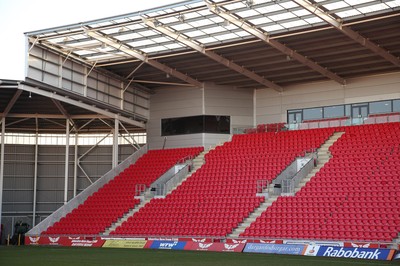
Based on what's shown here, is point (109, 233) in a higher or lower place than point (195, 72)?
lower

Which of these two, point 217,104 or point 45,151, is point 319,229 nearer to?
point 217,104

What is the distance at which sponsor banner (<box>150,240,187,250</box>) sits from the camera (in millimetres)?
32562

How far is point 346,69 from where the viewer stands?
40.7m

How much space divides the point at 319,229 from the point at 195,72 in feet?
54.9

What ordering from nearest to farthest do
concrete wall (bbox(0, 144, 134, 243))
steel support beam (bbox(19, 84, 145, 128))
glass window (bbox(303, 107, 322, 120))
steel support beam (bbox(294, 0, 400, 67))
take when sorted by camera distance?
steel support beam (bbox(294, 0, 400, 67))
steel support beam (bbox(19, 84, 145, 128))
glass window (bbox(303, 107, 322, 120))
concrete wall (bbox(0, 144, 134, 243))

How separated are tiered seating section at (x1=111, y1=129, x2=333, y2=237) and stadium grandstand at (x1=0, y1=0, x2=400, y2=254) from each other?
0.37ft

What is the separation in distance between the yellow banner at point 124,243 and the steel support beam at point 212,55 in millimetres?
11331

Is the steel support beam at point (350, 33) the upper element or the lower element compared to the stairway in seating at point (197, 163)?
upper

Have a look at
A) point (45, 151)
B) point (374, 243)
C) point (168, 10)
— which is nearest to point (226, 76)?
point (168, 10)

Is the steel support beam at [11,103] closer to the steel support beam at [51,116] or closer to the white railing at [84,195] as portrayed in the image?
the steel support beam at [51,116]

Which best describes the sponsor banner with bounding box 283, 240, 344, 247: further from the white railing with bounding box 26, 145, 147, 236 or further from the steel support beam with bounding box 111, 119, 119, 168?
the steel support beam with bounding box 111, 119, 119, 168

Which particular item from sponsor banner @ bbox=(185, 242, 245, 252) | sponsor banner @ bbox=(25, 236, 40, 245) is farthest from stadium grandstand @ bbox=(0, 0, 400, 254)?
sponsor banner @ bbox=(185, 242, 245, 252)

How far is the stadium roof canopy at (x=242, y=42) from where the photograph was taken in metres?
32.8

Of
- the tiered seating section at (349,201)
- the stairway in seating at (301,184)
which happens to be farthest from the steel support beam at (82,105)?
the tiered seating section at (349,201)
